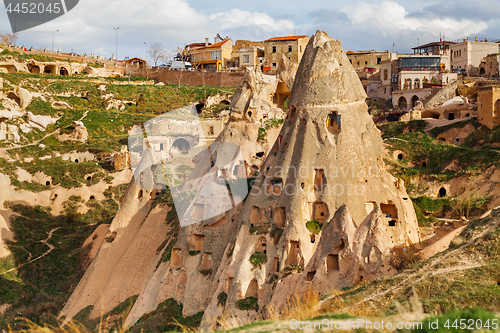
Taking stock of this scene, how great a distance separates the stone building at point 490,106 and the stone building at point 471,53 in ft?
101

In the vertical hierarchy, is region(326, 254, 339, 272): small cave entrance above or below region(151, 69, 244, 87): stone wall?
below

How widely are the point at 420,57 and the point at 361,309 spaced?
5354 cm

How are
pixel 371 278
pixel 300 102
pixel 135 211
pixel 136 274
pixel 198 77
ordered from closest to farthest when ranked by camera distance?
pixel 371 278 < pixel 300 102 < pixel 136 274 < pixel 135 211 < pixel 198 77

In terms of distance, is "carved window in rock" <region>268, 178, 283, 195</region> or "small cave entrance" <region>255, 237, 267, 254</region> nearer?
"small cave entrance" <region>255, 237, 267, 254</region>

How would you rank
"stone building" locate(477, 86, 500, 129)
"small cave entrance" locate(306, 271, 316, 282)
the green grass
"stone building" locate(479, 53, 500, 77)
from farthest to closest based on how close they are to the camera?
1. "stone building" locate(479, 53, 500, 77)
2. "stone building" locate(477, 86, 500, 129)
3. the green grass
4. "small cave entrance" locate(306, 271, 316, 282)

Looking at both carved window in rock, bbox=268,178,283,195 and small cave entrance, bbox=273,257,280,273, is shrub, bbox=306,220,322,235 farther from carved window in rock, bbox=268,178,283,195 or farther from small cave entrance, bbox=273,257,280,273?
carved window in rock, bbox=268,178,283,195

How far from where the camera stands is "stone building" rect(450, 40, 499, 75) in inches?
2640

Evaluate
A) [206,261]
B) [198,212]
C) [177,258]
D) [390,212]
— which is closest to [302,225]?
[390,212]

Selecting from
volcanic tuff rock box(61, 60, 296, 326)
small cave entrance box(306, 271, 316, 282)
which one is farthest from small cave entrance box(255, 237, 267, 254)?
small cave entrance box(306, 271, 316, 282)

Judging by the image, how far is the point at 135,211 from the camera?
108 feet

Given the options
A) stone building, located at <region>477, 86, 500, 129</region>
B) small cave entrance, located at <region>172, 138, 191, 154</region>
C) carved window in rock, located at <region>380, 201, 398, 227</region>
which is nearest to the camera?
carved window in rock, located at <region>380, 201, 398, 227</region>

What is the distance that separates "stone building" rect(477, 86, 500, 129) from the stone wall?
41.2 metres

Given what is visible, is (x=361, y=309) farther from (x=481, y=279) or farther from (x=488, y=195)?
(x=488, y=195)

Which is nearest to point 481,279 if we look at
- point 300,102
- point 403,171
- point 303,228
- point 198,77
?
point 303,228
